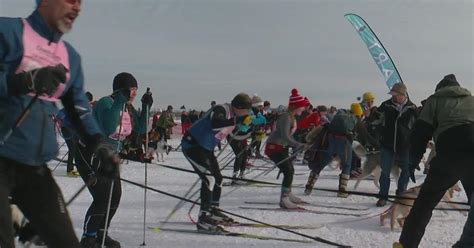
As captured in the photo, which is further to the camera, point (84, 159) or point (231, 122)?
point (231, 122)

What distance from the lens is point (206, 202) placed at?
5.47 metres

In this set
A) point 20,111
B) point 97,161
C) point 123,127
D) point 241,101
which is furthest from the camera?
point 241,101

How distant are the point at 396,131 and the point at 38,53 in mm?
5658

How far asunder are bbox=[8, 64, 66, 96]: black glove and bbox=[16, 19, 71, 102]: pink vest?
0.34 feet

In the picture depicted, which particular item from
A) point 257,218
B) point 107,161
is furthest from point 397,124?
point 107,161

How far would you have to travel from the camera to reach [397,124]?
6961mm

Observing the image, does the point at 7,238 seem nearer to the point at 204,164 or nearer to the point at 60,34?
the point at 60,34

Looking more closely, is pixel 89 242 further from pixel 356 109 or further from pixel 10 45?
pixel 356 109

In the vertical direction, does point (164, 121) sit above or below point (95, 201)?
below

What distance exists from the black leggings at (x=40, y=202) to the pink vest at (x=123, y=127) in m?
2.25

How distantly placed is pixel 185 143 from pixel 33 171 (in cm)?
332

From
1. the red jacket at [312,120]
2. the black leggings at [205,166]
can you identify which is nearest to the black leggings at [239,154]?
the red jacket at [312,120]

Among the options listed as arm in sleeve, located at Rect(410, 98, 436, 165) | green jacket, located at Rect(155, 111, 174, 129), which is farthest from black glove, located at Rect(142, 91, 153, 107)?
green jacket, located at Rect(155, 111, 174, 129)

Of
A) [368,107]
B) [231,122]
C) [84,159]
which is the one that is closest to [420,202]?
[231,122]
